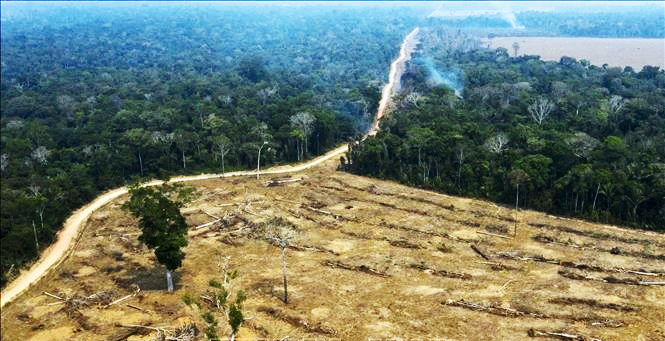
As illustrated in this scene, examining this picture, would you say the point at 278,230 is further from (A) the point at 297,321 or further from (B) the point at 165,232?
(A) the point at 297,321

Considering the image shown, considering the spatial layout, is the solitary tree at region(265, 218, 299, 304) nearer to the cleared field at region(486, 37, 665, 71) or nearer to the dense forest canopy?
the dense forest canopy

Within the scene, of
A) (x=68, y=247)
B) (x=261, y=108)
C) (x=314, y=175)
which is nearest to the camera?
(x=68, y=247)

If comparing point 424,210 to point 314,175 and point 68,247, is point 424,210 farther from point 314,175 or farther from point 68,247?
point 68,247

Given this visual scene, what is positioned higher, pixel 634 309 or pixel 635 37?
pixel 635 37

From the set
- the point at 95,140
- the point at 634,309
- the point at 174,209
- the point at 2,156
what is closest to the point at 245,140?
the point at 95,140

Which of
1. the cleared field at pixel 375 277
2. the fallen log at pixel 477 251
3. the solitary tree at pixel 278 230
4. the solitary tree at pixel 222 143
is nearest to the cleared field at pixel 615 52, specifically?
the cleared field at pixel 375 277

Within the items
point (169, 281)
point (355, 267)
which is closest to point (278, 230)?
point (355, 267)
